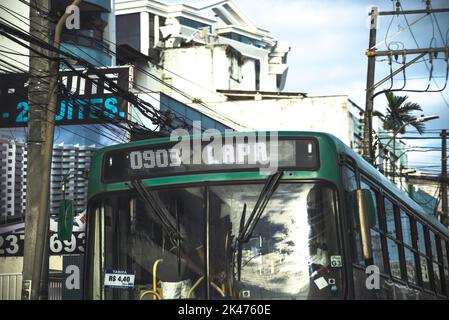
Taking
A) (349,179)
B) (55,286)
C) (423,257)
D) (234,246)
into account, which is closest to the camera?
(234,246)

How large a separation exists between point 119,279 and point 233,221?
4.28ft

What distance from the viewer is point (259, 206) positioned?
24.4ft

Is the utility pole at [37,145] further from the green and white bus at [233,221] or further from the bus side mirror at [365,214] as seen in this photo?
the bus side mirror at [365,214]

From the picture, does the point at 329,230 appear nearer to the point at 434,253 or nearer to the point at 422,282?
the point at 422,282

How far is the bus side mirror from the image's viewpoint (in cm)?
734

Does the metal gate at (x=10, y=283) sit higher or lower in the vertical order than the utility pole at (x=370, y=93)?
lower

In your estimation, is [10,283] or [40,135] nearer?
[40,135]

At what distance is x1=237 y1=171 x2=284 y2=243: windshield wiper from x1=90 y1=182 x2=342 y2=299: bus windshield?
29mm

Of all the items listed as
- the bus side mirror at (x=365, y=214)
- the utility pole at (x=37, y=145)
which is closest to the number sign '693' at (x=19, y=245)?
the utility pole at (x=37, y=145)

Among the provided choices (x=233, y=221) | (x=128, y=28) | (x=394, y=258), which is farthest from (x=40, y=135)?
(x=128, y=28)

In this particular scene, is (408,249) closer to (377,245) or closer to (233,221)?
(377,245)

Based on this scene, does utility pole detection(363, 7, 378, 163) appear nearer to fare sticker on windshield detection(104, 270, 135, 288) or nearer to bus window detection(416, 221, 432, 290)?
bus window detection(416, 221, 432, 290)

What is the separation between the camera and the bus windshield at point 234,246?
7203 millimetres
